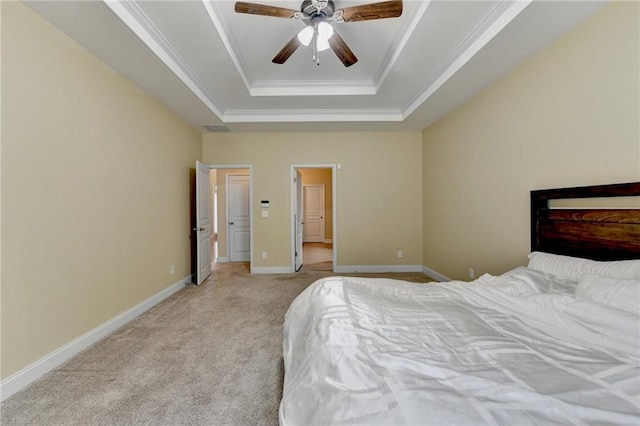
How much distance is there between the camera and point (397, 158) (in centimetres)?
453

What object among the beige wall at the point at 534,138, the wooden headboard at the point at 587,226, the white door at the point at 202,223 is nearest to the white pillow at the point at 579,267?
the wooden headboard at the point at 587,226

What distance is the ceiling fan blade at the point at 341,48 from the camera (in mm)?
2156

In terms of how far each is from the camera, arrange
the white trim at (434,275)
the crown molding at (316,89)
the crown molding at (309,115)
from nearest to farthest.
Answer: the crown molding at (316,89)
the white trim at (434,275)
the crown molding at (309,115)

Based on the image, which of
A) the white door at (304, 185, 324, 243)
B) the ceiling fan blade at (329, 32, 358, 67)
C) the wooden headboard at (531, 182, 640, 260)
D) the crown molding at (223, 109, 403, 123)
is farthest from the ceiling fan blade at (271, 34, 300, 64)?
the white door at (304, 185, 324, 243)

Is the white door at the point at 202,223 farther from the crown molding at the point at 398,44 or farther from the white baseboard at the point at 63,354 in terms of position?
the crown molding at the point at 398,44

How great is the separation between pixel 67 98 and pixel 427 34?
3134 millimetres

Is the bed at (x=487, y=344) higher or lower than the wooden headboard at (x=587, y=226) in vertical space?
lower

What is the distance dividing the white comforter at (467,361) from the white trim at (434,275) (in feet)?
7.60

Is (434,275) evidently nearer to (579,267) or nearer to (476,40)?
(579,267)

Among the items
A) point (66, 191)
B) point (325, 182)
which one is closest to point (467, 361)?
point (66, 191)

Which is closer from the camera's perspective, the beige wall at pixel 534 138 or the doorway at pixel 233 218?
the beige wall at pixel 534 138

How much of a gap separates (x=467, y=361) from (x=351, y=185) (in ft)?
12.3

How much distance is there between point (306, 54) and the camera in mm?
2754

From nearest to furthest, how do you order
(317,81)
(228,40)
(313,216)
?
(228,40)
(317,81)
(313,216)
